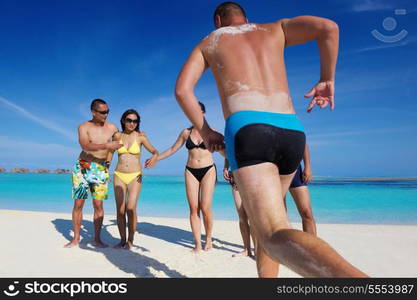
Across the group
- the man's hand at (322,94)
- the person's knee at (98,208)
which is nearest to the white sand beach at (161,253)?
the person's knee at (98,208)

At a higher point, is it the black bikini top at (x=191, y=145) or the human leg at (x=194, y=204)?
the black bikini top at (x=191, y=145)

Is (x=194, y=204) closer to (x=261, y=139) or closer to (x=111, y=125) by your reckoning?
(x=111, y=125)

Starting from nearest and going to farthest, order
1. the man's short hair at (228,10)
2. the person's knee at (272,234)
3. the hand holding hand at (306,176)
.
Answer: the person's knee at (272,234) < the man's short hair at (228,10) < the hand holding hand at (306,176)

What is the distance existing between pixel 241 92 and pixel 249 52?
339 millimetres

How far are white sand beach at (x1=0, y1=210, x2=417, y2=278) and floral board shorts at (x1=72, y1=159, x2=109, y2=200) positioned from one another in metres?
1.02

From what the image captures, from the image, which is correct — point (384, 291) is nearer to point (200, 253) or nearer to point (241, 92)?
point (241, 92)

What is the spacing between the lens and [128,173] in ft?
18.9

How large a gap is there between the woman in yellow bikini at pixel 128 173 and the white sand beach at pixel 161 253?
0.49 metres

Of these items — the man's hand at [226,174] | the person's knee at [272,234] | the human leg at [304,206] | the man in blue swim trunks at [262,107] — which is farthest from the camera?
the man's hand at [226,174]

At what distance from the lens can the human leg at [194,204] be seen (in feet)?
18.1

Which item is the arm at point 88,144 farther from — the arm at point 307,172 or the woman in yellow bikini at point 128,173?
the arm at point 307,172

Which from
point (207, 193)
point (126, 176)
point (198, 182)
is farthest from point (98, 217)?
point (207, 193)

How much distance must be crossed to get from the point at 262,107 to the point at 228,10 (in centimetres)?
108

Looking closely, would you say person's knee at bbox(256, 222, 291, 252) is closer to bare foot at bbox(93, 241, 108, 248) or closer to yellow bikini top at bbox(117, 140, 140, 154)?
yellow bikini top at bbox(117, 140, 140, 154)
